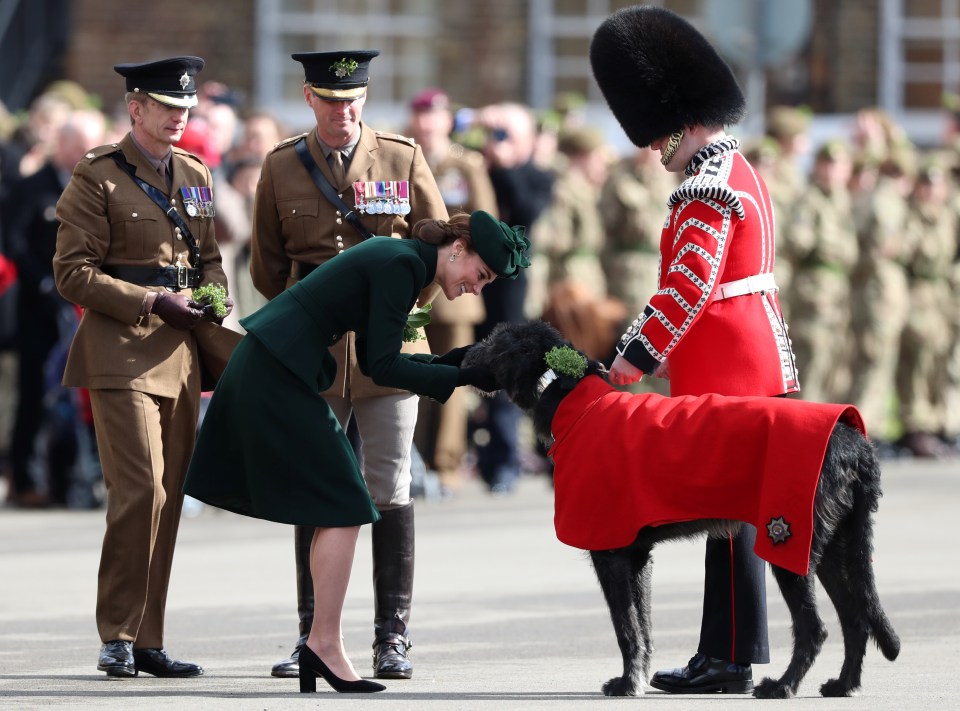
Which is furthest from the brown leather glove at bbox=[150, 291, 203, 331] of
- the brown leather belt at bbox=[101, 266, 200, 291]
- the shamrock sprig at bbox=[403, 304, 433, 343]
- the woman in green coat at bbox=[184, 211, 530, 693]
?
the shamrock sprig at bbox=[403, 304, 433, 343]

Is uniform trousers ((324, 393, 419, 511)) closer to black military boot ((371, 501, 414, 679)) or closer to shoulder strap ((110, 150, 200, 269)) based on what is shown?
black military boot ((371, 501, 414, 679))

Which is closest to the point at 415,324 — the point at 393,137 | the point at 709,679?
the point at 393,137

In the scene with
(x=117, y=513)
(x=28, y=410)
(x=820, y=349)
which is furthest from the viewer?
(x=820, y=349)

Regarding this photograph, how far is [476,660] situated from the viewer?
26.9 feet

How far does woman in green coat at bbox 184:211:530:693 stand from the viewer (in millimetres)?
7156

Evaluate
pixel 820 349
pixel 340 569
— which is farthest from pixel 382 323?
pixel 820 349

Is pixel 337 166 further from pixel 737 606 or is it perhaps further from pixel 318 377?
pixel 737 606

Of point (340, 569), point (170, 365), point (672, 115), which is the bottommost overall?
point (340, 569)

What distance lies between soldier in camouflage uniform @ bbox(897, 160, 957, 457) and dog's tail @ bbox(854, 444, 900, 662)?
380 inches

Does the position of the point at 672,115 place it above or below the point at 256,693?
above

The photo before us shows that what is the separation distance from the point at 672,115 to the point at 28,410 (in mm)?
6975

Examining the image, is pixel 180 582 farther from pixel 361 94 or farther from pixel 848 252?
pixel 848 252

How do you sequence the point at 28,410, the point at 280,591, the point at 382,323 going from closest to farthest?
the point at 382,323 → the point at 280,591 → the point at 28,410

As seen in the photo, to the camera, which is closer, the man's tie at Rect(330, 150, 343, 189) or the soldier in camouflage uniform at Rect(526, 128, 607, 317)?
the man's tie at Rect(330, 150, 343, 189)
